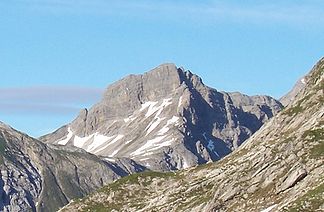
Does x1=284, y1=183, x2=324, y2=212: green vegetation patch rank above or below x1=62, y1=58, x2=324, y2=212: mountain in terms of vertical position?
below

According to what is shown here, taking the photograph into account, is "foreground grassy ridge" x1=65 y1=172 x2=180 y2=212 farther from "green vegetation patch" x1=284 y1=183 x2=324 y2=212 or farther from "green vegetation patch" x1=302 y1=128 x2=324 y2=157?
"green vegetation patch" x1=284 y1=183 x2=324 y2=212

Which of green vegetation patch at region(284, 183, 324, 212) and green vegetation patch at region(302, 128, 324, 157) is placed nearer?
green vegetation patch at region(284, 183, 324, 212)

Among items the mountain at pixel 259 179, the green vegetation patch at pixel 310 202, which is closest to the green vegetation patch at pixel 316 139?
the mountain at pixel 259 179

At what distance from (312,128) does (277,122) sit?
2982 cm

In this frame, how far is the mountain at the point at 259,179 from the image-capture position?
Result: 99.1 meters

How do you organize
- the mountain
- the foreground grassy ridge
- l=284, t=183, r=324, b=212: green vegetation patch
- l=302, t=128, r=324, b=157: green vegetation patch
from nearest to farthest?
l=284, t=183, r=324, b=212: green vegetation patch, the mountain, l=302, t=128, r=324, b=157: green vegetation patch, the foreground grassy ridge

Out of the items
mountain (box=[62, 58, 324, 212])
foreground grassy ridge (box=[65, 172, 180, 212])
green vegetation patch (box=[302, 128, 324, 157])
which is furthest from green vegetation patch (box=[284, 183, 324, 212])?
foreground grassy ridge (box=[65, 172, 180, 212])

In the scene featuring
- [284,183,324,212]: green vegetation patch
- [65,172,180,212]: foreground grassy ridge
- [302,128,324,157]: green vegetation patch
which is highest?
[65,172,180,212]: foreground grassy ridge

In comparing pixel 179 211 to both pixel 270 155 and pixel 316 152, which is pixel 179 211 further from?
pixel 316 152

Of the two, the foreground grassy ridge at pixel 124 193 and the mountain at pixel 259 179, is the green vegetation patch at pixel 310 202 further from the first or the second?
the foreground grassy ridge at pixel 124 193

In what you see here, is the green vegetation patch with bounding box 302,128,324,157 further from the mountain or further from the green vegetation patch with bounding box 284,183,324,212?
the green vegetation patch with bounding box 284,183,324,212

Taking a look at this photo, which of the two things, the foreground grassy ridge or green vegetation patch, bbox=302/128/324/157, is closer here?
green vegetation patch, bbox=302/128/324/157

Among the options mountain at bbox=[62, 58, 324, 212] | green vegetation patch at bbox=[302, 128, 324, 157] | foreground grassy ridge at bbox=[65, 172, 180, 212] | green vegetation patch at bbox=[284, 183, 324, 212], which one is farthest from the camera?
foreground grassy ridge at bbox=[65, 172, 180, 212]

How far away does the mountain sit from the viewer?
99.1 meters
